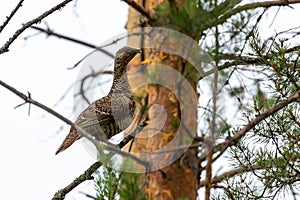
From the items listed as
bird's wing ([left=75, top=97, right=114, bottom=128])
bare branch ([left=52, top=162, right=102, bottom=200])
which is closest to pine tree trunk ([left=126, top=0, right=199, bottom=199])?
bare branch ([left=52, top=162, right=102, bottom=200])

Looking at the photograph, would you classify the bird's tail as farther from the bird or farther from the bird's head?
the bird's head

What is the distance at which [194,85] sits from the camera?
7.79 feet

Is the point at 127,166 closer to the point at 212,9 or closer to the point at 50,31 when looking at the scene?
the point at 212,9

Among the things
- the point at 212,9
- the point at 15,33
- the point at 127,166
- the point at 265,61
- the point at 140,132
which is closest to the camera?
the point at 127,166

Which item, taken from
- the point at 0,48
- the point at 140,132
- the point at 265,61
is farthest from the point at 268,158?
the point at 0,48

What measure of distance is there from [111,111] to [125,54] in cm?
32

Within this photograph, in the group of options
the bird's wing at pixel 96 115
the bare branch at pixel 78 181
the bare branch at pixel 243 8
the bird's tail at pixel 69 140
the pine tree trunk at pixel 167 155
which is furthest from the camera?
the bird's wing at pixel 96 115

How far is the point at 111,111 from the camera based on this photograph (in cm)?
376

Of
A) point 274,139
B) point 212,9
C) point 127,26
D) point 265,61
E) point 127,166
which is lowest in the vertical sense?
point 127,166

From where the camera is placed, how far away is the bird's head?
147 inches

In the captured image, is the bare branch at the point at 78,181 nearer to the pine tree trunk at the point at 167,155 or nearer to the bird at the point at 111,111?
the bird at the point at 111,111

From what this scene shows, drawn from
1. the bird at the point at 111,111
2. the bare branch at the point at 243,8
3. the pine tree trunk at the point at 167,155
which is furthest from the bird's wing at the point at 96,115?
the pine tree trunk at the point at 167,155

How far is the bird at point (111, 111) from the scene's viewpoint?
3672 mm

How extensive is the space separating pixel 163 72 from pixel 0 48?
108 centimetres
